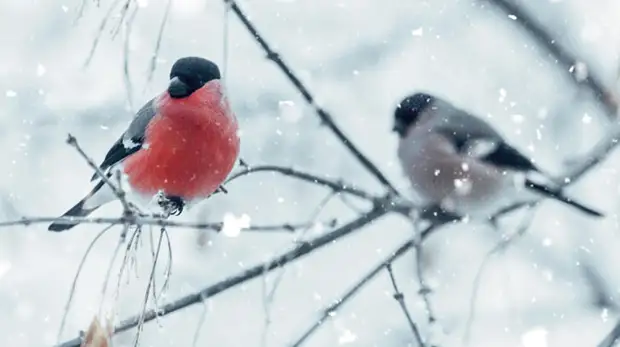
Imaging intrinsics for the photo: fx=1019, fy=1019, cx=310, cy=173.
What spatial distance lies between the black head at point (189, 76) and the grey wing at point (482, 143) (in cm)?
68

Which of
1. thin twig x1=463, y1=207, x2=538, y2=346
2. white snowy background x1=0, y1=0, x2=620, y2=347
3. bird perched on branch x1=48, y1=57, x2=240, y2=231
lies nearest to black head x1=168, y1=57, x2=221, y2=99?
bird perched on branch x1=48, y1=57, x2=240, y2=231

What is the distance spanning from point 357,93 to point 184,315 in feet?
6.02

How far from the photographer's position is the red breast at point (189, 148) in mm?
2605

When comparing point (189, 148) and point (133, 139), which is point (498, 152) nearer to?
point (189, 148)

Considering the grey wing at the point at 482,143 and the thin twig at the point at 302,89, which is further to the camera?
the grey wing at the point at 482,143

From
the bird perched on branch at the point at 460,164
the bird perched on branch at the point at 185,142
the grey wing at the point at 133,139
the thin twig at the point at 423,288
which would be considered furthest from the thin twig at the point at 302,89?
the grey wing at the point at 133,139

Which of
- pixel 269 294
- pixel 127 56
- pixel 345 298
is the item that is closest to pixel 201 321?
pixel 269 294

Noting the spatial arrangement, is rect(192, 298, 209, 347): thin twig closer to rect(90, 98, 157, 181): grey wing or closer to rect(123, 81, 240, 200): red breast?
rect(123, 81, 240, 200): red breast

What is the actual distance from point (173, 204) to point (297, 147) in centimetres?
303

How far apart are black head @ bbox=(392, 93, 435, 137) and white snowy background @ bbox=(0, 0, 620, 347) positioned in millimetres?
1609

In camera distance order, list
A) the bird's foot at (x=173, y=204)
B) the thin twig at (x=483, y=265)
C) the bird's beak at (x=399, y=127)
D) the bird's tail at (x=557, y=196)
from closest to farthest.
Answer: the thin twig at (x=483, y=265) → the bird's tail at (x=557, y=196) → the bird's foot at (x=173, y=204) → the bird's beak at (x=399, y=127)

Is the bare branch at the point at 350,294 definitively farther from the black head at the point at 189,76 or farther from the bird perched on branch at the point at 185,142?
the black head at the point at 189,76

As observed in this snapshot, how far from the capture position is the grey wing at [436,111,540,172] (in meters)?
2.75

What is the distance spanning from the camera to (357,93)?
22.1 ft
